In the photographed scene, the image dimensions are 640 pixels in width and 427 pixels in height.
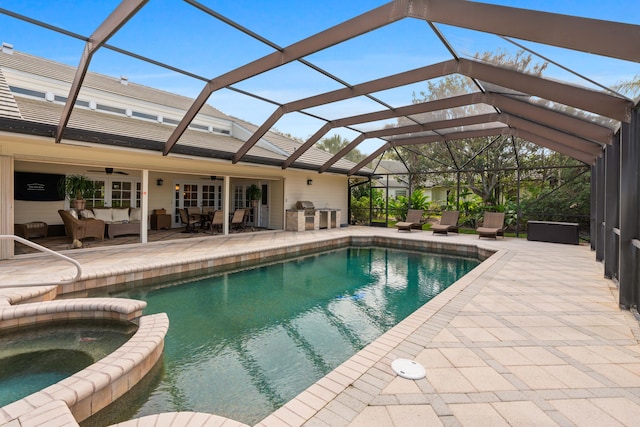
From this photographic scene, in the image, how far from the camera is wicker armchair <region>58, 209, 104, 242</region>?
873 centimetres

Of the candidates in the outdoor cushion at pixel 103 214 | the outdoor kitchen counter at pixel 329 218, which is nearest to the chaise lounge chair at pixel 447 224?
the outdoor kitchen counter at pixel 329 218

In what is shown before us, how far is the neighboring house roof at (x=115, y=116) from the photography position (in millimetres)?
7336

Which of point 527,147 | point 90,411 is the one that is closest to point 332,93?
point 90,411

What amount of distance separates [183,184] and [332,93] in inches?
350

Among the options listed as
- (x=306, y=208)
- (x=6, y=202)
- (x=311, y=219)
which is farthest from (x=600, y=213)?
(x=6, y=202)

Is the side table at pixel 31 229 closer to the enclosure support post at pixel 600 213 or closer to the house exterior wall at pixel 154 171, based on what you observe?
the house exterior wall at pixel 154 171

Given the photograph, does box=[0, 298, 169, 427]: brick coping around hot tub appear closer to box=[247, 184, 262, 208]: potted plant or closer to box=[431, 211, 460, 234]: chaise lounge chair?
box=[247, 184, 262, 208]: potted plant

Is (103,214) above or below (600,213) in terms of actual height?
below

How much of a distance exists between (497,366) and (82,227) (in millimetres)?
10136

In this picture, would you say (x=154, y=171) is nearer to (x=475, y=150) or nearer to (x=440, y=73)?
(x=440, y=73)

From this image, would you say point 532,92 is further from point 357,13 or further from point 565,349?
point 565,349

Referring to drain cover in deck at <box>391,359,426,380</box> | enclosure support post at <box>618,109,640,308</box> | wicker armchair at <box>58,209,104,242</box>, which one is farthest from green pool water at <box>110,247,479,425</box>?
wicker armchair at <box>58,209,104,242</box>

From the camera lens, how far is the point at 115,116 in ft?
36.4

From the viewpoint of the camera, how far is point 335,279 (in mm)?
7371
